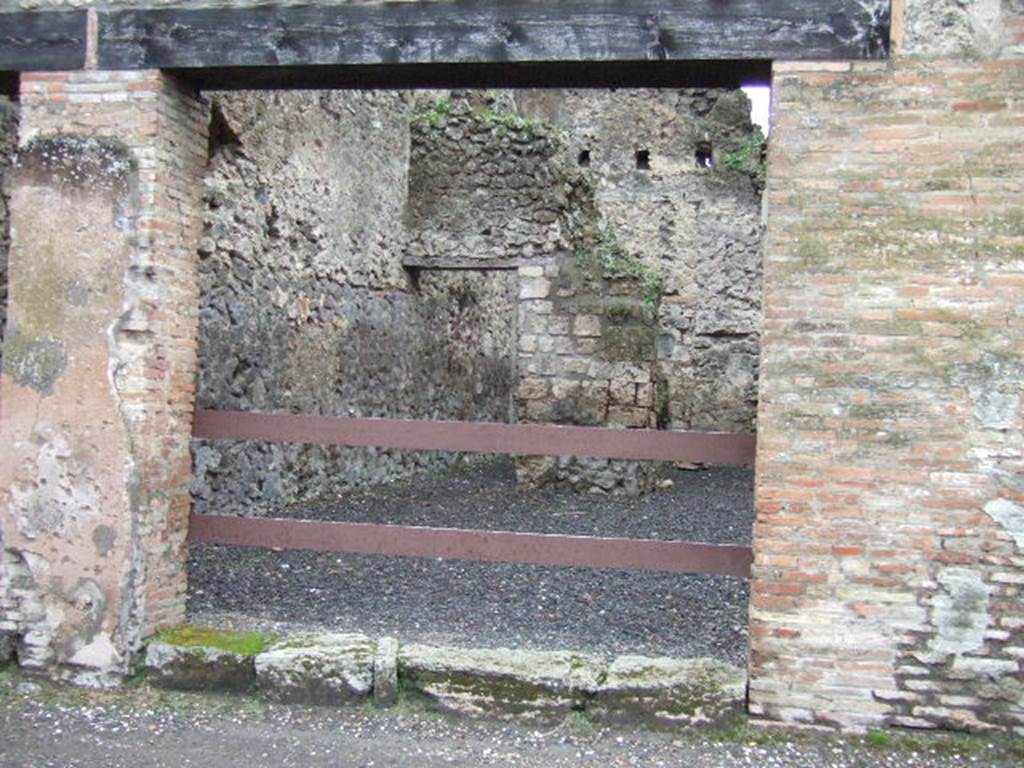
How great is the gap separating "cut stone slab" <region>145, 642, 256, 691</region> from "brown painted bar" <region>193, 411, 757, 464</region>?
39.2 inches

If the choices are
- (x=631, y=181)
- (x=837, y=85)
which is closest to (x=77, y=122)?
(x=837, y=85)

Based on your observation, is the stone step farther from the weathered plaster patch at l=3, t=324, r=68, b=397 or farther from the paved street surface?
the weathered plaster patch at l=3, t=324, r=68, b=397

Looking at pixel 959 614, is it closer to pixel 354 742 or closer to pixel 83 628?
pixel 354 742

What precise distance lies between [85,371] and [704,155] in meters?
13.6

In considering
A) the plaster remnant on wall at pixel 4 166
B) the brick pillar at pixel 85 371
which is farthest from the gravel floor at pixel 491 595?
the plaster remnant on wall at pixel 4 166

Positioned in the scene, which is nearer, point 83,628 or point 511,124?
point 83,628

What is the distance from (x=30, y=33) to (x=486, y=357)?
1025 centimetres

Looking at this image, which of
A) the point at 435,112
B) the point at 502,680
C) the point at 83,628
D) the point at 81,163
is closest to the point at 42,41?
the point at 81,163

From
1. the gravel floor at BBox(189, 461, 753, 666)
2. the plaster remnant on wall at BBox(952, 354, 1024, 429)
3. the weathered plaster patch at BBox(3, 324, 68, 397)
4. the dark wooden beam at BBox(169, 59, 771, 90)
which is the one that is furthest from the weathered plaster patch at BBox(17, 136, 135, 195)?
the plaster remnant on wall at BBox(952, 354, 1024, 429)

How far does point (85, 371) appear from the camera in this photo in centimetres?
458

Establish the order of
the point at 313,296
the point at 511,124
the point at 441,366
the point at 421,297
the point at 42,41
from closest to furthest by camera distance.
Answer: the point at 42,41 < the point at 313,296 < the point at 511,124 < the point at 421,297 < the point at 441,366

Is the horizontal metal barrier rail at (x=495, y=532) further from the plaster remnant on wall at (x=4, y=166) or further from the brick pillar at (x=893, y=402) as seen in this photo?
the plaster remnant on wall at (x=4, y=166)

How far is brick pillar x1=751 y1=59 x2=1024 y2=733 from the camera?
13.3ft

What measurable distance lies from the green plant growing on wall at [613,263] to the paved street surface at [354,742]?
6.56 metres
